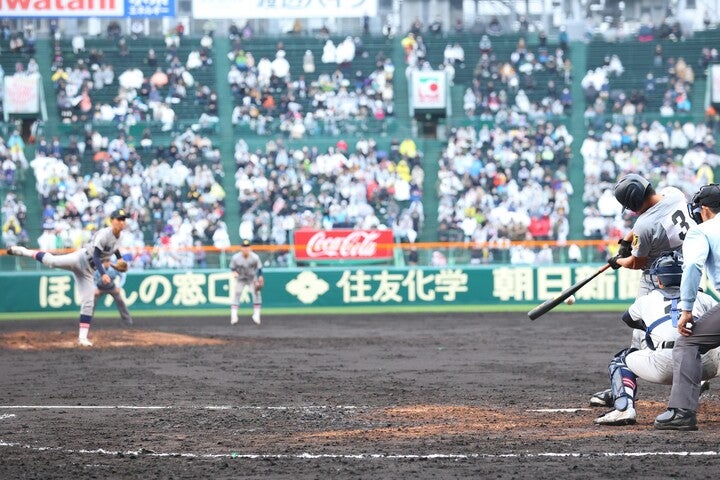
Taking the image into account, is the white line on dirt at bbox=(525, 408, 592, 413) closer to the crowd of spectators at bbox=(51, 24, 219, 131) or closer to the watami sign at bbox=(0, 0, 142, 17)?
the crowd of spectators at bbox=(51, 24, 219, 131)

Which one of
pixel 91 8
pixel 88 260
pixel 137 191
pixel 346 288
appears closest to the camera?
pixel 88 260

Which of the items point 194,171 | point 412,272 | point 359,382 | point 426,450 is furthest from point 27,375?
point 194,171

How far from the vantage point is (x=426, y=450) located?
892 centimetres

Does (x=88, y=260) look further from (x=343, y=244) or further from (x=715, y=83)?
(x=715, y=83)

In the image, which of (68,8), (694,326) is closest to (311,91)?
(68,8)

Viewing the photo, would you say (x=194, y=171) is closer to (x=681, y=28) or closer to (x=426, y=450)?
(x=681, y=28)

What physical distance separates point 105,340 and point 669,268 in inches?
483

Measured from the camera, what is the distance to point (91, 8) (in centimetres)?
3434

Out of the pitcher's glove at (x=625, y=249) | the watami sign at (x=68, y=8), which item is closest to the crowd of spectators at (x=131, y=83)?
the watami sign at (x=68, y=8)

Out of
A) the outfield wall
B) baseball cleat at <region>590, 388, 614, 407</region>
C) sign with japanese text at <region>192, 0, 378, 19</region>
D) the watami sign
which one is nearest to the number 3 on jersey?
baseball cleat at <region>590, 388, 614, 407</region>

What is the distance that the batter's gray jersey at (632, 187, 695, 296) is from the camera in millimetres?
10258

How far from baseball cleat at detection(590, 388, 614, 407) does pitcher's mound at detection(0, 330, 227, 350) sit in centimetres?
994

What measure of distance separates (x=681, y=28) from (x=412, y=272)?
14.9 metres

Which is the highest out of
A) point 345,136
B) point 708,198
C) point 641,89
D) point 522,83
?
point 522,83
